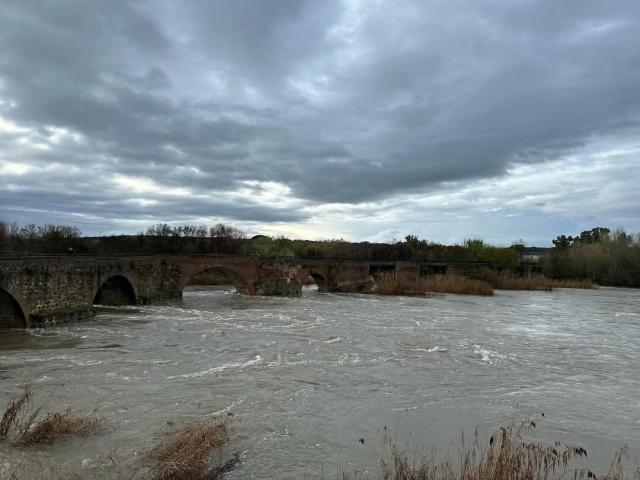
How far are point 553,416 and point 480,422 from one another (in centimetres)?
183

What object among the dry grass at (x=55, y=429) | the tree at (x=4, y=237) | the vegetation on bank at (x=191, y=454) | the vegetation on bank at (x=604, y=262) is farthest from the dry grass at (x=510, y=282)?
the dry grass at (x=55, y=429)

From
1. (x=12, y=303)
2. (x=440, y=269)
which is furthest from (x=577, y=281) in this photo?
(x=12, y=303)

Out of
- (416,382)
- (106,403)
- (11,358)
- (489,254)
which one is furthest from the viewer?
(489,254)

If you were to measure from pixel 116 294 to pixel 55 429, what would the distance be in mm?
25667

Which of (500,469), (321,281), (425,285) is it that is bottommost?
(500,469)

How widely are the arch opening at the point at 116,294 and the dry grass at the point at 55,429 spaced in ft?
78.5

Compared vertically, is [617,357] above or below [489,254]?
A: below

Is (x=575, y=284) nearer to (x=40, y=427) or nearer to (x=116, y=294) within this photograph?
(x=116, y=294)

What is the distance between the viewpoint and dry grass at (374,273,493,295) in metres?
45.5

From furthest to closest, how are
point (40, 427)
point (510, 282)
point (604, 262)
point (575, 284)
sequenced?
point (604, 262), point (575, 284), point (510, 282), point (40, 427)

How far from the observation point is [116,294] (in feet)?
107

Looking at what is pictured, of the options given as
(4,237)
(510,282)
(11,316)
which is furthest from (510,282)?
(4,237)

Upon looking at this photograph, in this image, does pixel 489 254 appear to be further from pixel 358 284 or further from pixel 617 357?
pixel 617 357

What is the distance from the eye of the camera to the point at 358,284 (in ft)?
160
